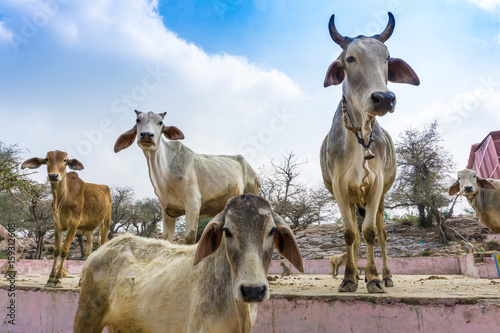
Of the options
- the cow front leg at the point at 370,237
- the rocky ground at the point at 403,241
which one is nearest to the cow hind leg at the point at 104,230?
the cow front leg at the point at 370,237

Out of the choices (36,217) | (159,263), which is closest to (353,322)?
(159,263)

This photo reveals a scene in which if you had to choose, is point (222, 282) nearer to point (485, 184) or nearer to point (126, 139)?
point (126, 139)

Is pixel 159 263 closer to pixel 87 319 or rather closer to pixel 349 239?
pixel 87 319

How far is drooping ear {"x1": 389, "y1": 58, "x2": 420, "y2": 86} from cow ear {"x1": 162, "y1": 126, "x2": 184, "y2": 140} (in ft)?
12.4

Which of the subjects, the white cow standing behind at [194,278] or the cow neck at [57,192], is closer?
the white cow standing behind at [194,278]

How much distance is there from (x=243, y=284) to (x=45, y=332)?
4.18 m

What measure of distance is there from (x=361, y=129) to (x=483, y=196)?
759 cm

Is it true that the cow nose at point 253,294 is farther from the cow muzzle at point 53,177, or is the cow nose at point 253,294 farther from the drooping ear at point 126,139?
the cow muzzle at point 53,177

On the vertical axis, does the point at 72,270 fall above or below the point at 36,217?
below

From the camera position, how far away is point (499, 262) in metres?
7.80

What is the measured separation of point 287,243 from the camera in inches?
116

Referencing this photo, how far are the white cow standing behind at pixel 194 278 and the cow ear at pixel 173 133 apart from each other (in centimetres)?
318

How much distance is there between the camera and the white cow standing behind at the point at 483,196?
31.3ft

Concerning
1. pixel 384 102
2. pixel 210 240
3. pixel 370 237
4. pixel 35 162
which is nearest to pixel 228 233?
pixel 210 240
